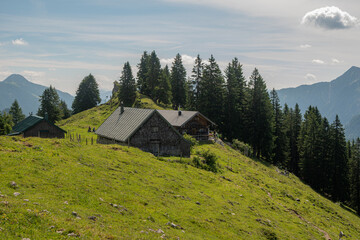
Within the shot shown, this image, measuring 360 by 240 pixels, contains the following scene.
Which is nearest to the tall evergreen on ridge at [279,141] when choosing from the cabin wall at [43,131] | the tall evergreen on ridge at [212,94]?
the tall evergreen on ridge at [212,94]

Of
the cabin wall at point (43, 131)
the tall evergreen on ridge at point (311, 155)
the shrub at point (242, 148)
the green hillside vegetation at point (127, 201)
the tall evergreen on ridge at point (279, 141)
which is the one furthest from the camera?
the tall evergreen on ridge at point (279, 141)

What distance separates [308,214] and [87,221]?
27179 mm

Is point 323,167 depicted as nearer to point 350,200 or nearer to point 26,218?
point 350,200

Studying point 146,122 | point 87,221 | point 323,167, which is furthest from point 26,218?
point 323,167

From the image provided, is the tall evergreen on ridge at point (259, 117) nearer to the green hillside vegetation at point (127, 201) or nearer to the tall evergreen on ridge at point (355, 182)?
the tall evergreen on ridge at point (355, 182)

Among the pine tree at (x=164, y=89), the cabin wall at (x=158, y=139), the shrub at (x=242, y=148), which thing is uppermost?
the pine tree at (x=164, y=89)

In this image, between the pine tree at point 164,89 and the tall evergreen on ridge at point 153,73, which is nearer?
the pine tree at point 164,89

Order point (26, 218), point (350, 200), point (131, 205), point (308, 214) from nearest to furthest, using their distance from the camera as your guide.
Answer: point (26, 218)
point (131, 205)
point (308, 214)
point (350, 200)

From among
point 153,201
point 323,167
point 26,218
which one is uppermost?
point 26,218

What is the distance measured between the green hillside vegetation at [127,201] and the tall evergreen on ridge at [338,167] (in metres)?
32.5

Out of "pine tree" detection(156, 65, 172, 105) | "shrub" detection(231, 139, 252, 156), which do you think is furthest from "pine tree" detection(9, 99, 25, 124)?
"shrub" detection(231, 139, 252, 156)

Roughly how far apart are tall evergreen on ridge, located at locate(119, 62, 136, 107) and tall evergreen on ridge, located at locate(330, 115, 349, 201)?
60568 millimetres

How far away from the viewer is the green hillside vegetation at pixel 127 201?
36.3 ft

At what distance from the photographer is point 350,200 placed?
6391cm
